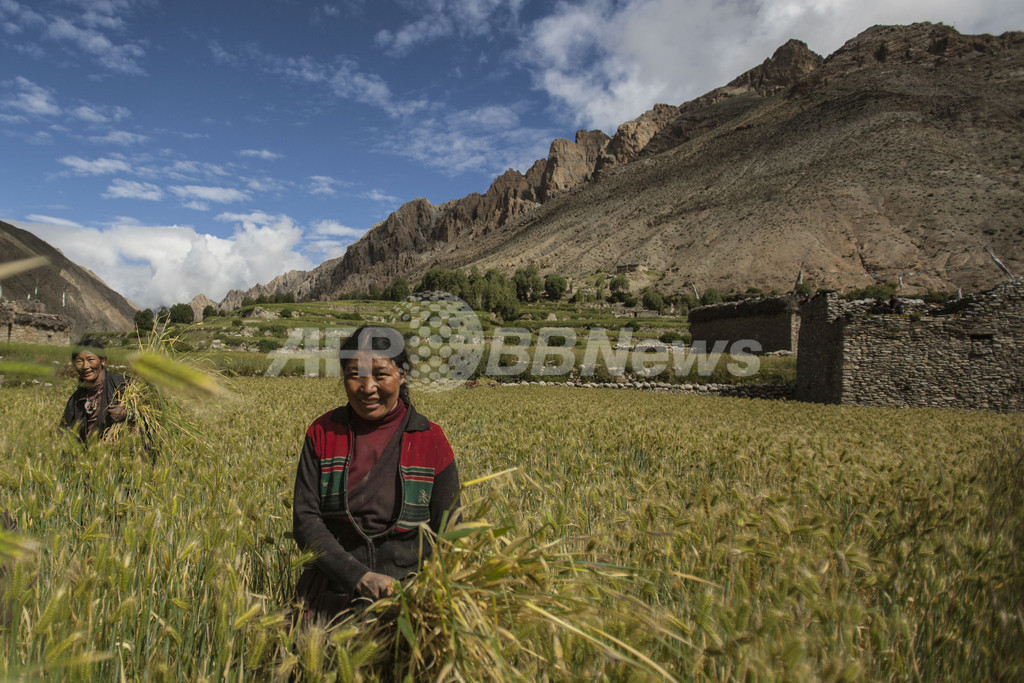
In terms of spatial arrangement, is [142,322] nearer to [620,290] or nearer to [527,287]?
[620,290]

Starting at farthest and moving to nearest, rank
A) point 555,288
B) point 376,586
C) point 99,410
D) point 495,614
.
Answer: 1. point 555,288
2. point 99,410
3. point 376,586
4. point 495,614

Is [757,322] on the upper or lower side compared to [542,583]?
upper

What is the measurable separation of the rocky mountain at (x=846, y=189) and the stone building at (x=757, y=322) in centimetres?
3563

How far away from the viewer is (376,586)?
6.22ft

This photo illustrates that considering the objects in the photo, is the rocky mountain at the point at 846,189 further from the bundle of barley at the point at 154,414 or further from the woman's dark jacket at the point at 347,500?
the woman's dark jacket at the point at 347,500

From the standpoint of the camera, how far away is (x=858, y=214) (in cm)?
6725

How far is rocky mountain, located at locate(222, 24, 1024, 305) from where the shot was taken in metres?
60.4

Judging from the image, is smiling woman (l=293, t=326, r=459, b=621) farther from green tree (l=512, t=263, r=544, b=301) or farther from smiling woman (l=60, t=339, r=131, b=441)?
green tree (l=512, t=263, r=544, b=301)

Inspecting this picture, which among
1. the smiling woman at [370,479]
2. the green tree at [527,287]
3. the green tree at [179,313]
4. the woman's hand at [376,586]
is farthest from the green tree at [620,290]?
the woman's hand at [376,586]

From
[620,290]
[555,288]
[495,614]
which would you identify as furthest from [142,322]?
[555,288]

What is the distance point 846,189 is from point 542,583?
3357 inches

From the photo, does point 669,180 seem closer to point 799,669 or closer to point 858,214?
point 858,214

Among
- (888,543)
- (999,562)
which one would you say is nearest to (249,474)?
(888,543)

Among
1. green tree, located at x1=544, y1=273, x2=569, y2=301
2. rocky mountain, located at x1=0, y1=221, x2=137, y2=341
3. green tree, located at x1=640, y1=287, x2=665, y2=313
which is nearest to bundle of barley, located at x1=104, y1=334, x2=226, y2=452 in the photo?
rocky mountain, located at x1=0, y1=221, x2=137, y2=341
